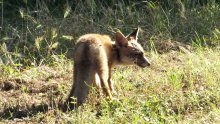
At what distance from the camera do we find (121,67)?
8211mm

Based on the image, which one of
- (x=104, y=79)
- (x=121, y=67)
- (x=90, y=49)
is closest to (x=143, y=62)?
(x=121, y=67)

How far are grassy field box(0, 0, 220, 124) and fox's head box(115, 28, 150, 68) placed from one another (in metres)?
0.22

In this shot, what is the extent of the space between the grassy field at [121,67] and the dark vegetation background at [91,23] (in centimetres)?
2

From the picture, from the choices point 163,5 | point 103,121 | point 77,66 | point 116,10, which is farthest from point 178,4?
point 103,121

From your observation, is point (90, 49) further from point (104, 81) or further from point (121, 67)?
point (121, 67)

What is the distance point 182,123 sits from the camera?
19.8 feet

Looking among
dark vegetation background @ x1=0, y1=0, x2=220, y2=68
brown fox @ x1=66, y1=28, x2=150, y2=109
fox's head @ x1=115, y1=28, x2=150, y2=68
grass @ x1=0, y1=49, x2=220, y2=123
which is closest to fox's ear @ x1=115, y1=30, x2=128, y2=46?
fox's head @ x1=115, y1=28, x2=150, y2=68

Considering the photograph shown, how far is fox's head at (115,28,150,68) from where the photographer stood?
741cm

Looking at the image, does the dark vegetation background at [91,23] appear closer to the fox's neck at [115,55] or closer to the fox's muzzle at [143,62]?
the fox's neck at [115,55]

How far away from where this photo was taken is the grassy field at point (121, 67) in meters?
6.39

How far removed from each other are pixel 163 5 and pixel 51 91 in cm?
379

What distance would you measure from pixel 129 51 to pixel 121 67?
747 millimetres

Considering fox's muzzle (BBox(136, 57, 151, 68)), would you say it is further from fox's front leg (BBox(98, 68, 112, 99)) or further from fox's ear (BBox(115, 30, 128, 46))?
fox's front leg (BBox(98, 68, 112, 99))

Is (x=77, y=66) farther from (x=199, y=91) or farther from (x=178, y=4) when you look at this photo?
(x=178, y=4)
